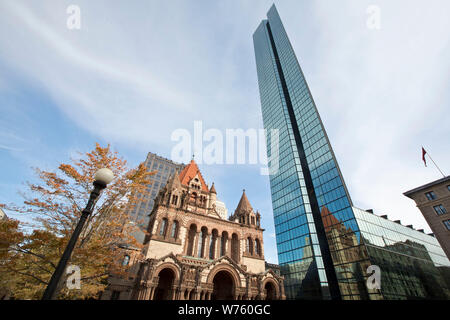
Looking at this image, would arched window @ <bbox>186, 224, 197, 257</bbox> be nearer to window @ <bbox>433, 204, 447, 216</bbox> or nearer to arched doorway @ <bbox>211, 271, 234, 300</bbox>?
arched doorway @ <bbox>211, 271, 234, 300</bbox>

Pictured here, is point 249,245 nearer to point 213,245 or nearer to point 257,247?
point 257,247

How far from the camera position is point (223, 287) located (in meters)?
26.5

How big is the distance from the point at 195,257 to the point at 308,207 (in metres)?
27.8

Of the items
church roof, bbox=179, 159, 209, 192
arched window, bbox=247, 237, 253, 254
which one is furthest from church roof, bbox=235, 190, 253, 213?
church roof, bbox=179, 159, 209, 192

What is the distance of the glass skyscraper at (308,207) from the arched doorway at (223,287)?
64.8 feet

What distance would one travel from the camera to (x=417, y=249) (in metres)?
44.3

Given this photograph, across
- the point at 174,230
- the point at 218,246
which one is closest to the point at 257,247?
the point at 218,246

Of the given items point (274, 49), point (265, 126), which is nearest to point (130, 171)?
point (265, 126)

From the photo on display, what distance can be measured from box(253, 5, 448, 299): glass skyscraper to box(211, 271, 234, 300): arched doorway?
778 inches

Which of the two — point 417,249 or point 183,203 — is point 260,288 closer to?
point 183,203

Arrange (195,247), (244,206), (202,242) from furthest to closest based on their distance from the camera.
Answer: (244,206)
(202,242)
(195,247)

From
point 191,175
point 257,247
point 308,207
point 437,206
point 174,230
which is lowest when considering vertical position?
point 257,247

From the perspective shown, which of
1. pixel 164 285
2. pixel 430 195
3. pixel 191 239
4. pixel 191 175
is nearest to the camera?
pixel 164 285
